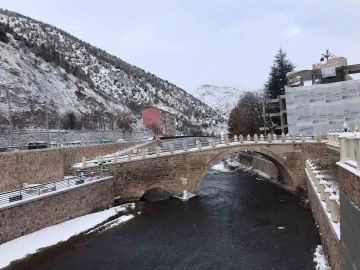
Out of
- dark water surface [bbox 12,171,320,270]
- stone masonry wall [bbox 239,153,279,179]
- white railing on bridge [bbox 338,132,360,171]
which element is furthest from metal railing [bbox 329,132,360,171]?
stone masonry wall [bbox 239,153,279,179]

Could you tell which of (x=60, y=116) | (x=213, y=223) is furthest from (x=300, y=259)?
(x=60, y=116)

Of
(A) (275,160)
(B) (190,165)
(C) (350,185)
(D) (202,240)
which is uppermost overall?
(C) (350,185)

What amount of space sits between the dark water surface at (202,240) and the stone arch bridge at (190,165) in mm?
2112

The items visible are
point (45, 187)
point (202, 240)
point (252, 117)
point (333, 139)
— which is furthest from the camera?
point (252, 117)

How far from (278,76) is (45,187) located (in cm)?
4461

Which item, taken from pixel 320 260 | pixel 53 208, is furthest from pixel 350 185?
pixel 53 208

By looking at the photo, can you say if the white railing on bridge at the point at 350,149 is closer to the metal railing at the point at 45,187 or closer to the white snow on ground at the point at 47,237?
the white snow on ground at the point at 47,237

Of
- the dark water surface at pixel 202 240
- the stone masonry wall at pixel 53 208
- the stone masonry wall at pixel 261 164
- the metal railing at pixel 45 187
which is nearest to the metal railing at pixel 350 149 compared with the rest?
the dark water surface at pixel 202 240

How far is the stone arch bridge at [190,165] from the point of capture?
84.8ft

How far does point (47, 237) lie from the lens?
1683 centimetres

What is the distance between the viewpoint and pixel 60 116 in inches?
1821

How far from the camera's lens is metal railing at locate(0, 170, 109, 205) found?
16359mm

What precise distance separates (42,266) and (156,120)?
7758cm

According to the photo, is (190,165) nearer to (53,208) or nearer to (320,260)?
(53,208)
